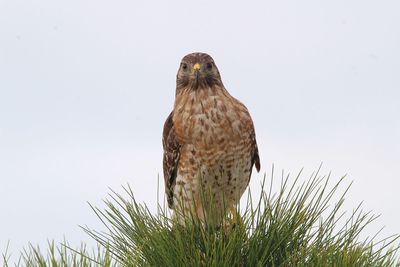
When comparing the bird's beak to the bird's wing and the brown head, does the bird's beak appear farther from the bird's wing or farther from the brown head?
the bird's wing

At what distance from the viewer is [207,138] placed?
7344 mm

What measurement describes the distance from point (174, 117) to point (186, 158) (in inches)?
16.2

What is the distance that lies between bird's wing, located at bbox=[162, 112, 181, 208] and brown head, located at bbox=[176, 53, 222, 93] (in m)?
0.37

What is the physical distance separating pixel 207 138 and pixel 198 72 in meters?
0.69

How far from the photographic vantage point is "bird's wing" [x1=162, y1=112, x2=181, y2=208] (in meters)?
7.61

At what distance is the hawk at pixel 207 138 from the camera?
24.1 feet

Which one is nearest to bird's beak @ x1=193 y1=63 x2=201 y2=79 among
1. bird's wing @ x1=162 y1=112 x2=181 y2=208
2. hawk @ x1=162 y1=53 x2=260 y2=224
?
hawk @ x1=162 y1=53 x2=260 y2=224

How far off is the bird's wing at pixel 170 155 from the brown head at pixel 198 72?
37cm

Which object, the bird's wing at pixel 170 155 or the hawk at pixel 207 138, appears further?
the bird's wing at pixel 170 155

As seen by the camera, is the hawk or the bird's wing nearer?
the hawk

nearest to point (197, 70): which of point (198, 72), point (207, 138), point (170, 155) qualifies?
point (198, 72)

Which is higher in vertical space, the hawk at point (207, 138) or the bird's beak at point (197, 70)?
the bird's beak at point (197, 70)

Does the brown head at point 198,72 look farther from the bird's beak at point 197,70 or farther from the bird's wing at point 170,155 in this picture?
the bird's wing at point 170,155

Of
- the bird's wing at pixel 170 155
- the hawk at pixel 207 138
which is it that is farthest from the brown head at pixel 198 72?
the bird's wing at pixel 170 155
